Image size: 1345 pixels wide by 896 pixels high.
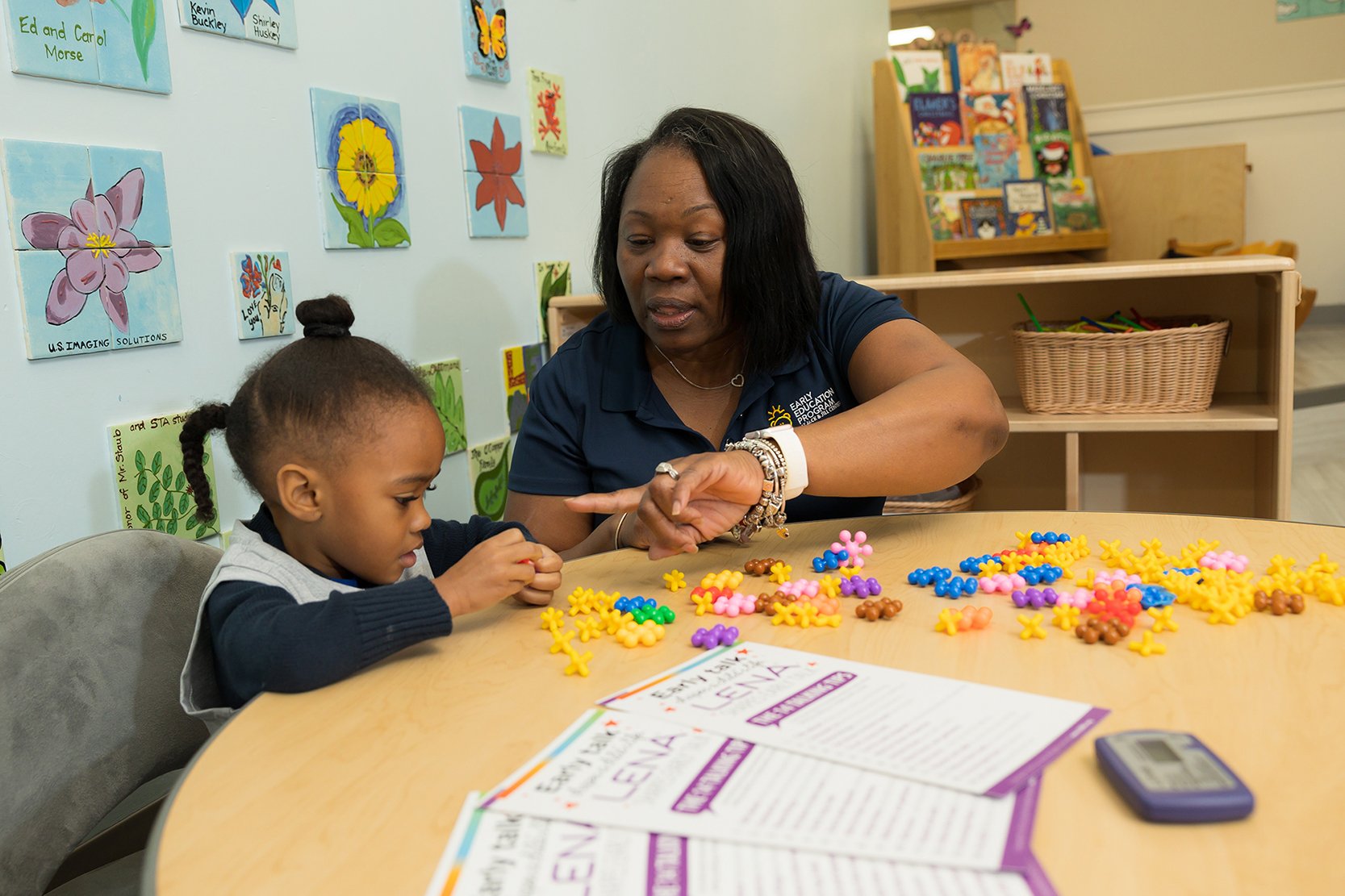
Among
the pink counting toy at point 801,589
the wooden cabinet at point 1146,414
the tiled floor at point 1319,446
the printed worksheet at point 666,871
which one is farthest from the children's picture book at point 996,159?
the printed worksheet at point 666,871

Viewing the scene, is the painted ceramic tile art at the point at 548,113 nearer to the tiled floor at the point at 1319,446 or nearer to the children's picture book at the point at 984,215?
the children's picture book at the point at 984,215

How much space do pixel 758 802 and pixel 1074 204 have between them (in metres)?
3.76

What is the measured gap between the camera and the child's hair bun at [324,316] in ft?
3.90

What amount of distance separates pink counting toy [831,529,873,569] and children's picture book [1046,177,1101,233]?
119 inches

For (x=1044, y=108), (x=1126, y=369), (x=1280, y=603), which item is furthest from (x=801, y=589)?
(x=1044, y=108)

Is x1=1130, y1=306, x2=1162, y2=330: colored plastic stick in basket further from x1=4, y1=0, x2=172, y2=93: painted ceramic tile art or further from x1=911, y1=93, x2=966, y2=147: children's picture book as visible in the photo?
x1=4, y1=0, x2=172, y2=93: painted ceramic tile art

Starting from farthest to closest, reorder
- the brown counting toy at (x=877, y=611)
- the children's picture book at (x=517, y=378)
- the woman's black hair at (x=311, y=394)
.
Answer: the children's picture book at (x=517, y=378) < the woman's black hair at (x=311, y=394) < the brown counting toy at (x=877, y=611)

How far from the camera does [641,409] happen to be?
5.29ft

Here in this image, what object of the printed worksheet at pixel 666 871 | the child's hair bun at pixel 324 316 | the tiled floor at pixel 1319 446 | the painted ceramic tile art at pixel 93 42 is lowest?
the tiled floor at pixel 1319 446

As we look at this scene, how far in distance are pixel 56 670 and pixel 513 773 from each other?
1.70 feet

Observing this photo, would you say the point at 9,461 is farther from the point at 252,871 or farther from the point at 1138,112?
the point at 1138,112

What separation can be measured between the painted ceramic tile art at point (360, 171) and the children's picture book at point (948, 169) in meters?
2.49

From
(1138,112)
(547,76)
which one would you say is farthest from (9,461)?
(1138,112)

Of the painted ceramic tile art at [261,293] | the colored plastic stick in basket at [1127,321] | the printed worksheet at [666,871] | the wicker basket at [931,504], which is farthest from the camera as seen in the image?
the wicker basket at [931,504]
